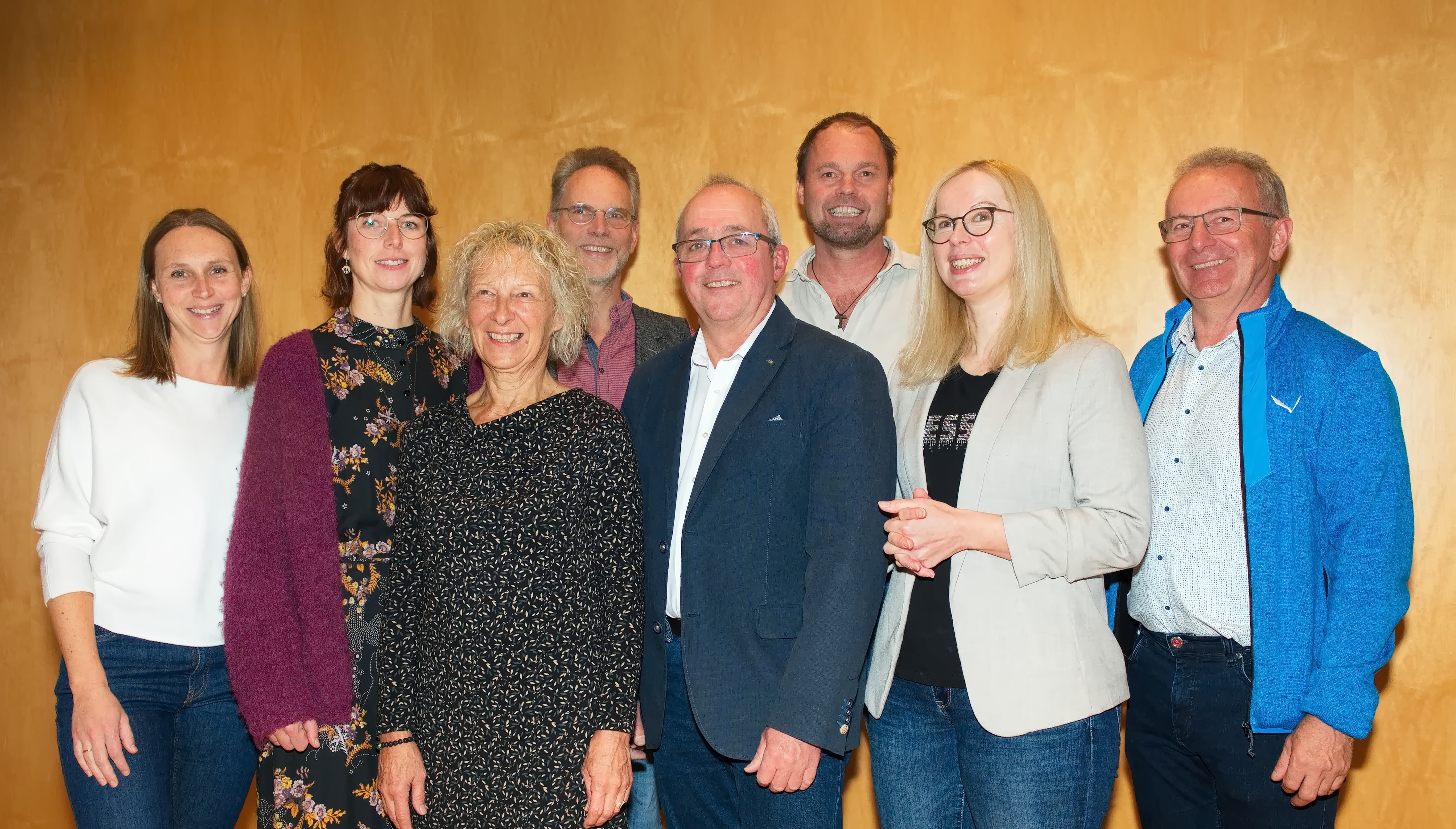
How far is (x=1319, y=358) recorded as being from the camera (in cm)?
223

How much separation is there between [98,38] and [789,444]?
189 inches

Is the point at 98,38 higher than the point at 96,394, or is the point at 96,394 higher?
the point at 98,38

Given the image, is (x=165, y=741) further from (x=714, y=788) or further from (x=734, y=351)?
(x=734, y=351)

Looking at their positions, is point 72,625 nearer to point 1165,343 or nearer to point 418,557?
point 418,557

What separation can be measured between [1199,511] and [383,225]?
208cm

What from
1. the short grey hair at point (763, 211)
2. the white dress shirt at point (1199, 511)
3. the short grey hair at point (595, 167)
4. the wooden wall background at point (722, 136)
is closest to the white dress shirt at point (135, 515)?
the short grey hair at point (763, 211)

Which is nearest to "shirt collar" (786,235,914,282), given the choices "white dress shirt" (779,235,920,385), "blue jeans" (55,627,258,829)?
"white dress shirt" (779,235,920,385)

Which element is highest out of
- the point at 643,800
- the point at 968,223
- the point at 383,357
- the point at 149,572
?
the point at 968,223

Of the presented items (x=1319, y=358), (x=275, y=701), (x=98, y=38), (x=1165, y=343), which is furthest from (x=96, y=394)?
(x=98, y=38)

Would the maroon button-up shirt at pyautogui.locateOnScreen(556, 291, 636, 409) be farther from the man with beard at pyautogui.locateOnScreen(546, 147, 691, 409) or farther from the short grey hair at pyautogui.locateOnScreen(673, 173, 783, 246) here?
the short grey hair at pyautogui.locateOnScreen(673, 173, 783, 246)

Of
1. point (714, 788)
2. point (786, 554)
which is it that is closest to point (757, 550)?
point (786, 554)

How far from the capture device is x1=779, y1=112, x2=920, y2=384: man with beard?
320cm

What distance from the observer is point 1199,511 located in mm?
2303

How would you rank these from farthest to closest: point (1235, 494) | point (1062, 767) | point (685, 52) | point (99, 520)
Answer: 1. point (685, 52)
2. point (99, 520)
3. point (1235, 494)
4. point (1062, 767)
